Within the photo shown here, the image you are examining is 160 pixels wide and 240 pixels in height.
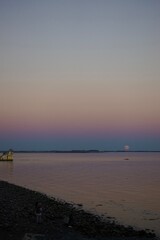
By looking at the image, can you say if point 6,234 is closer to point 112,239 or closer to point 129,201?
point 112,239

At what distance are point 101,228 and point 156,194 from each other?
25150 millimetres

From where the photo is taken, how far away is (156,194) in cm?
4550

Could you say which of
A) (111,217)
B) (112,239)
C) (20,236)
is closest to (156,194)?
(111,217)

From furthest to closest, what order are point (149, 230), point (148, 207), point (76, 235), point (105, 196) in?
point (105, 196) → point (148, 207) → point (149, 230) → point (76, 235)

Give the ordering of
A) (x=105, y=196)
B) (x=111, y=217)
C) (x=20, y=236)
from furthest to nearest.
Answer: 1. (x=105, y=196)
2. (x=111, y=217)
3. (x=20, y=236)

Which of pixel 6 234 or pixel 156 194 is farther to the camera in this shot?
pixel 156 194

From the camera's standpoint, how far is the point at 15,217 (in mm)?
21922

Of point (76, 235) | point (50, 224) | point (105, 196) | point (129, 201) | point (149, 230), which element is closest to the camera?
point (76, 235)

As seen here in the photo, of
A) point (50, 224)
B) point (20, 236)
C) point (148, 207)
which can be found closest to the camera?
point (20, 236)

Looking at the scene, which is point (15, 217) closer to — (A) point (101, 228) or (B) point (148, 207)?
(A) point (101, 228)

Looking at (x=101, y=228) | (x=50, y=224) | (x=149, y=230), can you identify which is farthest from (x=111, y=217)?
(x=50, y=224)

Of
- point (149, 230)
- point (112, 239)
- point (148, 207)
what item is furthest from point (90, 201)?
point (112, 239)

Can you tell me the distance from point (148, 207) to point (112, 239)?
16.3m

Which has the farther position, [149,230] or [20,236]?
[149,230]
